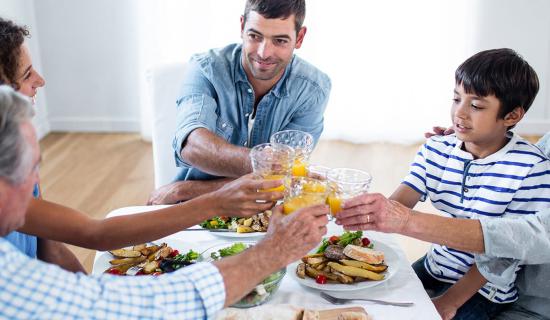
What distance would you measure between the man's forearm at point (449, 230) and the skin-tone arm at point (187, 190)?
93cm

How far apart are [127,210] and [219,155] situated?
0.39 meters

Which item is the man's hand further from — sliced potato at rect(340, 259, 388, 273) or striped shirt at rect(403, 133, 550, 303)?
sliced potato at rect(340, 259, 388, 273)

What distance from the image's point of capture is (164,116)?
8.46ft

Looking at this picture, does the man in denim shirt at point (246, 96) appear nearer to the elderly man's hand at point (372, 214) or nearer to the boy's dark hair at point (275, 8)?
the boy's dark hair at point (275, 8)

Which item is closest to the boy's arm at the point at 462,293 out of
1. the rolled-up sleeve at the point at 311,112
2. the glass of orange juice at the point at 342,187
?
the glass of orange juice at the point at 342,187

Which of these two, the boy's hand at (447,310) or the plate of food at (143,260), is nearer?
the plate of food at (143,260)

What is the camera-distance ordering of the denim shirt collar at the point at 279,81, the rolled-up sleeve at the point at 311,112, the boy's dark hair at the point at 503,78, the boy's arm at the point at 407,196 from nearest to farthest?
the boy's dark hair at the point at 503,78 → the boy's arm at the point at 407,196 → the denim shirt collar at the point at 279,81 → the rolled-up sleeve at the point at 311,112

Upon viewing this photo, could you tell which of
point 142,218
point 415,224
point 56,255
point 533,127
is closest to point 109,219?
point 142,218

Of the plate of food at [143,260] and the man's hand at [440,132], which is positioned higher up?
the man's hand at [440,132]

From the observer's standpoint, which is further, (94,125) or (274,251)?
(94,125)

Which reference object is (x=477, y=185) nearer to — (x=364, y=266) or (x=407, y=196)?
(x=407, y=196)

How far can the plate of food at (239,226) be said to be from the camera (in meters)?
1.79

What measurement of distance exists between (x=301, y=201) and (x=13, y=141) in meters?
0.69

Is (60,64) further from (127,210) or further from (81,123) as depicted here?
(127,210)
